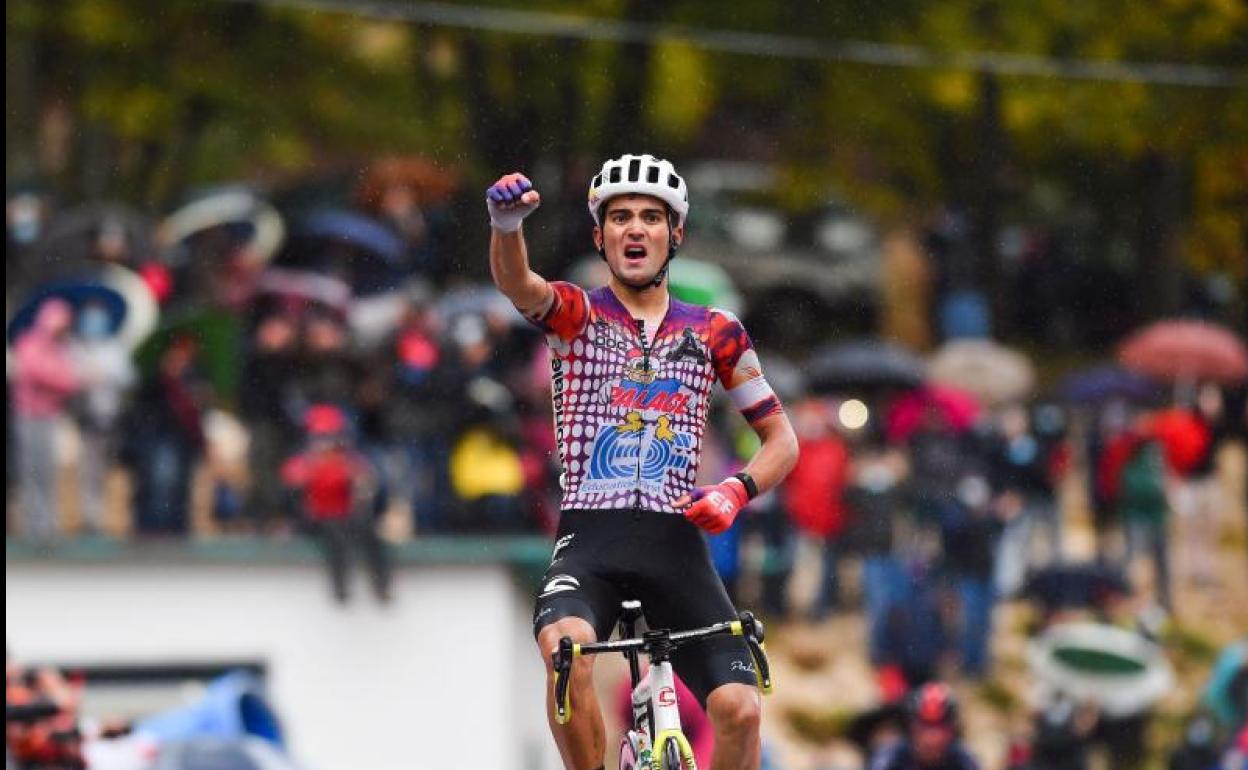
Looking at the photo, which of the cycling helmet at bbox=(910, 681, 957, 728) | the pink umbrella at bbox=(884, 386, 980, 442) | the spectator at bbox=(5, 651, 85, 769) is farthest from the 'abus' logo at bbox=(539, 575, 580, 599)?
the pink umbrella at bbox=(884, 386, 980, 442)

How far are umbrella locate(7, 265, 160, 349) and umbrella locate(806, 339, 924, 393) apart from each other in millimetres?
7473

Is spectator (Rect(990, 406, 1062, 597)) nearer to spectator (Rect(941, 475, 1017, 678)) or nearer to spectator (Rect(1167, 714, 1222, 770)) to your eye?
spectator (Rect(941, 475, 1017, 678))

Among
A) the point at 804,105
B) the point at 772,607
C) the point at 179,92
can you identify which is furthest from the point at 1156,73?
the point at 179,92

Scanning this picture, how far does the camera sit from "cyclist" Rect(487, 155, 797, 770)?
37.6 ft

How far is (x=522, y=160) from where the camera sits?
3169cm

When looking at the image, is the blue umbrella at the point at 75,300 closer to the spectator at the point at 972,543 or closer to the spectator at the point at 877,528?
the spectator at the point at 877,528

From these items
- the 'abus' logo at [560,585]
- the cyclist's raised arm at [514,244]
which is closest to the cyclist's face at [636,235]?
the cyclist's raised arm at [514,244]

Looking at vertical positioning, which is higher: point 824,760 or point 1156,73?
point 1156,73

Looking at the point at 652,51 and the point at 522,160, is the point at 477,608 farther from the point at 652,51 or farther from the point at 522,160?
the point at 652,51

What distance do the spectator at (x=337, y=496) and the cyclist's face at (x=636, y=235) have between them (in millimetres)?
12027

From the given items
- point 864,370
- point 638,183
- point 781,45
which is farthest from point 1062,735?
point 781,45

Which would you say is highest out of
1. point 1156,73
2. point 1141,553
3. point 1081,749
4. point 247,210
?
point 1156,73

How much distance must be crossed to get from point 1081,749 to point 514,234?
14.0 meters

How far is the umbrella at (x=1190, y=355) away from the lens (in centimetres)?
3052
